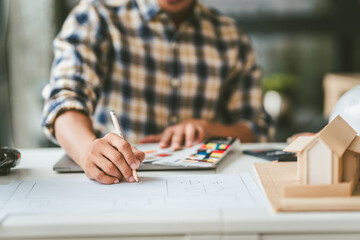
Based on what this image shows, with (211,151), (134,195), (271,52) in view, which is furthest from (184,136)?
(271,52)

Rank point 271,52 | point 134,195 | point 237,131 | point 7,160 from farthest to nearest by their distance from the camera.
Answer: point 271,52 → point 237,131 → point 7,160 → point 134,195

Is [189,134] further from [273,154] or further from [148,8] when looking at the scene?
[148,8]

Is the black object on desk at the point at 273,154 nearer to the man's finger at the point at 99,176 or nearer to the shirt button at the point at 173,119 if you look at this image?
the man's finger at the point at 99,176

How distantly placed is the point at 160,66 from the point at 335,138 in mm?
858

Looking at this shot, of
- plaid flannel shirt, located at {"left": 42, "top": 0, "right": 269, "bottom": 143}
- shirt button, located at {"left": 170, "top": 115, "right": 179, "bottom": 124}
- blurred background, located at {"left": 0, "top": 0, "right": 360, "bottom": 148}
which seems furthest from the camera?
blurred background, located at {"left": 0, "top": 0, "right": 360, "bottom": 148}

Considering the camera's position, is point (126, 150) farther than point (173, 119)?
No

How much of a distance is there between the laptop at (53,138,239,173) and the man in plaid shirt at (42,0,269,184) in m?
0.21

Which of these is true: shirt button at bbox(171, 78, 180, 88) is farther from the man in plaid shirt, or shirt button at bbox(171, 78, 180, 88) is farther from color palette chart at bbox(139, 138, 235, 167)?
color palette chart at bbox(139, 138, 235, 167)

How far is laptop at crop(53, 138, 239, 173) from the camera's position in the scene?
829 millimetres

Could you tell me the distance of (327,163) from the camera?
0.63m

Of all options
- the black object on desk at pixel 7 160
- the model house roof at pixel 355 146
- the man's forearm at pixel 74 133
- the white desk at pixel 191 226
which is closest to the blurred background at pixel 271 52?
the man's forearm at pixel 74 133

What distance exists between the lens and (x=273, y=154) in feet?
3.03

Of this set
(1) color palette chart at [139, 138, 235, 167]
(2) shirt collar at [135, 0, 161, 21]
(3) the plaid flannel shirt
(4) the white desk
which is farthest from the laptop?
(2) shirt collar at [135, 0, 161, 21]

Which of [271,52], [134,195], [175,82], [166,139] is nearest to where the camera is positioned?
[134,195]
